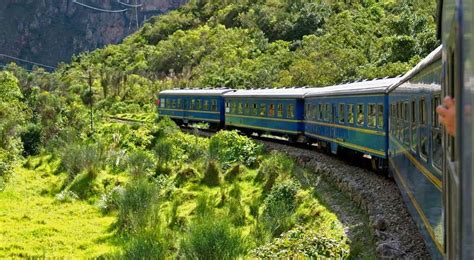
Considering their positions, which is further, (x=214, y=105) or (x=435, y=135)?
(x=214, y=105)

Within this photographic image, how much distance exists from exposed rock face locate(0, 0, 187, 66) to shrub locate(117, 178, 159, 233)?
140685mm

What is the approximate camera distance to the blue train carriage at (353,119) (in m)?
Result: 12.0

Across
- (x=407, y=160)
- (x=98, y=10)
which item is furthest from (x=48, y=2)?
(x=407, y=160)

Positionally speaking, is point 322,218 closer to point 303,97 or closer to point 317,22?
point 303,97

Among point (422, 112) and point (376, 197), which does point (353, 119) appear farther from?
point (422, 112)

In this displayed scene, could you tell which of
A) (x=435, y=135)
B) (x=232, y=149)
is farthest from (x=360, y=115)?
(x=435, y=135)

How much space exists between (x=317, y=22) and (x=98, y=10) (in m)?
110

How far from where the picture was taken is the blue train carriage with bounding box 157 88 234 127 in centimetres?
2683

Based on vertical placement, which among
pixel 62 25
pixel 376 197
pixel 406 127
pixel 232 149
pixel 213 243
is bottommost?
pixel 213 243

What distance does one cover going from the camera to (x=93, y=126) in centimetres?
3189

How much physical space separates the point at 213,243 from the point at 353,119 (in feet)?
20.5

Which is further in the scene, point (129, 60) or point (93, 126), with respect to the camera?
point (129, 60)

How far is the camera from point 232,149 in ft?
67.8

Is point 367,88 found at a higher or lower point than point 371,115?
higher
